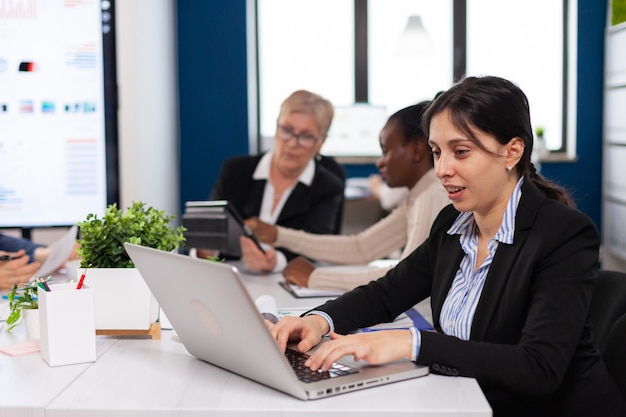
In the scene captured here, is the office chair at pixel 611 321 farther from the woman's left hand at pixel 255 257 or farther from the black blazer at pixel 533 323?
the woman's left hand at pixel 255 257

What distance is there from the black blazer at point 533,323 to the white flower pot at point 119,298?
0.36m

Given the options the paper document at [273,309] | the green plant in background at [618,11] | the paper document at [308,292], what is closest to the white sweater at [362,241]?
the paper document at [308,292]

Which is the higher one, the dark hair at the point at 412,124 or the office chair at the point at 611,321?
the dark hair at the point at 412,124

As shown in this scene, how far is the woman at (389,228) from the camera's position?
2293 mm

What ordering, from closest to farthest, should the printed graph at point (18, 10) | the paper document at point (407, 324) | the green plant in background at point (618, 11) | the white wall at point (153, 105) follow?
the paper document at point (407, 324) < the printed graph at point (18, 10) < the white wall at point (153, 105) < the green plant in background at point (618, 11)

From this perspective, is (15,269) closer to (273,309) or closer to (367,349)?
(273,309)

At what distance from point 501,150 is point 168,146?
4.46 m

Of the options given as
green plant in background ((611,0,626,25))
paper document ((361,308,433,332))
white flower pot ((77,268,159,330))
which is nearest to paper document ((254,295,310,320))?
paper document ((361,308,433,332))

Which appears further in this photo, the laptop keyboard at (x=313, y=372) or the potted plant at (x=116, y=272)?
the potted plant at (x=116, y=272)

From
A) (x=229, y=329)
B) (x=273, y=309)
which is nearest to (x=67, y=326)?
(x=229, y=329)

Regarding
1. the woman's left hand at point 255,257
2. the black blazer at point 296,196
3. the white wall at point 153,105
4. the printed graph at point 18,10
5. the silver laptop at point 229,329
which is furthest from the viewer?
the white wall at point 153,105

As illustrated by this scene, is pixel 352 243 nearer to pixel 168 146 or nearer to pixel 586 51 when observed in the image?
pixel 168 146

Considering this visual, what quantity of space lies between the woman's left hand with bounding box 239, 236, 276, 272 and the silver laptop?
45.9 inches

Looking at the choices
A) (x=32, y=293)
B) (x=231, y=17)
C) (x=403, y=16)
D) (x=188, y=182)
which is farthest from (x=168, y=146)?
(x=32, y=293)
